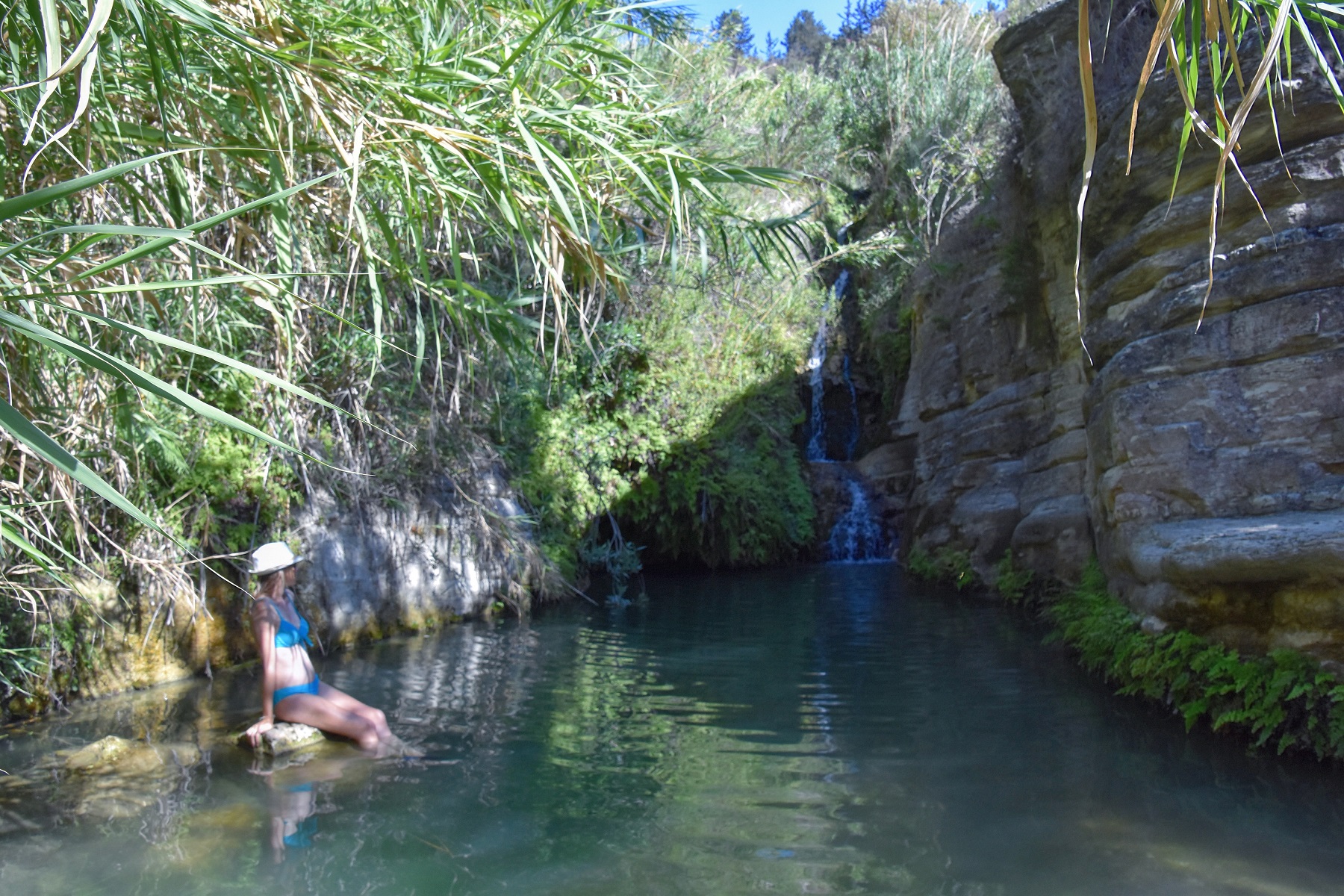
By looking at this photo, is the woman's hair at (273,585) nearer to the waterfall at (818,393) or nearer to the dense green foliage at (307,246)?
the dense green foliage at (307,246)

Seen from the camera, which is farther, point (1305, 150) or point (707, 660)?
point (707, 660)

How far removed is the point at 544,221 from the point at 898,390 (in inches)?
552

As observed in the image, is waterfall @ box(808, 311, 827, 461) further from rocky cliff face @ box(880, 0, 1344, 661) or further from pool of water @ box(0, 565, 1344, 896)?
pool of water @ box(0, 565, 1344, 896)

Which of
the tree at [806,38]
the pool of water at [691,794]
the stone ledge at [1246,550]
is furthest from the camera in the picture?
the tree at [806,38]

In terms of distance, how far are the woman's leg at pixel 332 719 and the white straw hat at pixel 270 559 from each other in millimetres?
755

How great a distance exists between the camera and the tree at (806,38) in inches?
1983

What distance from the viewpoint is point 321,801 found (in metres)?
4.52

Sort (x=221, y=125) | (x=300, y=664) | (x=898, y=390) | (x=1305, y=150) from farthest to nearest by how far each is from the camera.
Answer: (x=898, y=390) < (x=1305, y=150) < (x=300, y=664) < (x=221, y=125)

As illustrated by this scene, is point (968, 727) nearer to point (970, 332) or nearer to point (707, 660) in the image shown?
point (707, 660)

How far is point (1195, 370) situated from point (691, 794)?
463cm

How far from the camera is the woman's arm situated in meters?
5.26

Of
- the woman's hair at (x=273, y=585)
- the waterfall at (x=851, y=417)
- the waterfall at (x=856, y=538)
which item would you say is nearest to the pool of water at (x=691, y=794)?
the woman's hair at (x=273, y=585)

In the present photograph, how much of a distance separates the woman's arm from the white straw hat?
0.22m

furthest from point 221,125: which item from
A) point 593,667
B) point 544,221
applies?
point 593,667
